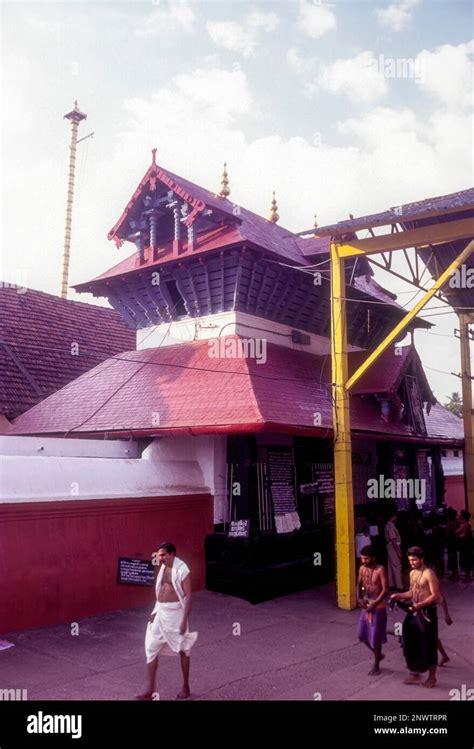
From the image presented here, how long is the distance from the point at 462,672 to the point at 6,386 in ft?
41.4

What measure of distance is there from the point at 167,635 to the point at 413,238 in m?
8.20

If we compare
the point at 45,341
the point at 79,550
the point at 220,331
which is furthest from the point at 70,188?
the point at 79,550

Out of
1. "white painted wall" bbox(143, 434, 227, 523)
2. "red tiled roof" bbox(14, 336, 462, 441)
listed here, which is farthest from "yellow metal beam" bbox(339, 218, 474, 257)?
"white painted wall" bbox(143, 434, 227, 523)

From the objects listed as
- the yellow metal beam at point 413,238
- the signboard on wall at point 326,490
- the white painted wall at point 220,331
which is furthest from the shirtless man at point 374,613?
the white painted wall at point 220,331

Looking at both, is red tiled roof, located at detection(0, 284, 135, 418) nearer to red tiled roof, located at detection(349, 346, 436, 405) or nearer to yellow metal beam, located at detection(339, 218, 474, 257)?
red tiled roof, located at detection(349, 346, 436, 405)

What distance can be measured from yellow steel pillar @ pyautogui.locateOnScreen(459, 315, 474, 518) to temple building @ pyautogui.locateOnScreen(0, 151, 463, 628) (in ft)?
1.21

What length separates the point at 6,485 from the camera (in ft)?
30.9

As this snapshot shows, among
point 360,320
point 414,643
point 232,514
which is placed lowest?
point 414,643

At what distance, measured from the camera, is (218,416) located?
11.6 meters

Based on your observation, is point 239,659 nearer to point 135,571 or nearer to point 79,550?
point 135,571

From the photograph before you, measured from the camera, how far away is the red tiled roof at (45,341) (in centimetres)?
1680
